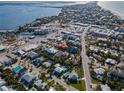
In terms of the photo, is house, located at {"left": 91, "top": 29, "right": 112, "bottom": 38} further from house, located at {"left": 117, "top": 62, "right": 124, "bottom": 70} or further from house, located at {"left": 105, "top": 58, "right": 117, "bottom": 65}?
house, located at {"left": 117, "top": 62, "right": 124, "bottom": 70}

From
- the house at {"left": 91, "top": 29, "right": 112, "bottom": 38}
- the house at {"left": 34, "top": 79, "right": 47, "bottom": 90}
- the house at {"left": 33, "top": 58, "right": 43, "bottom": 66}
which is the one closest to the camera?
the house at {"left": 34, "top": 79, "right": 47, "bottom": 90}

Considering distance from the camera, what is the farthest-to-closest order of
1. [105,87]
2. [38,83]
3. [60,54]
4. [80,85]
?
[60,54] < [38,83] < [80,85] < [105,87]

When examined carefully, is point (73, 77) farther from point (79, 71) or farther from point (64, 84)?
point (79, 71)

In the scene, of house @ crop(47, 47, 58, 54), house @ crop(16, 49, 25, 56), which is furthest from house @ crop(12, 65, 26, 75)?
house @ crop(47, 47, 58, 54)

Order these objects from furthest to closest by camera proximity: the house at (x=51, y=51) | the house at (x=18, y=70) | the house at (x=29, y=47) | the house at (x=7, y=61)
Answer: the house at (x=29, y=47)
the house at (x=51, y=51)
the house at (x=7, y=61)
the house at (x=18, y=70)

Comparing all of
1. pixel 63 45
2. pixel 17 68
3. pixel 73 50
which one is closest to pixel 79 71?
pixel 73 50

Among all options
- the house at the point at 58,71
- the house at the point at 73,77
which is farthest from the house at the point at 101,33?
the house at the point at 73,77

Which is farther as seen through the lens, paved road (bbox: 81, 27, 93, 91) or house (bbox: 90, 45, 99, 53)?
house (bbox: 90, 45, 99, 53)

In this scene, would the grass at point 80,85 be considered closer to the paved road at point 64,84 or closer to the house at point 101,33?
the paved road at point 64,84
